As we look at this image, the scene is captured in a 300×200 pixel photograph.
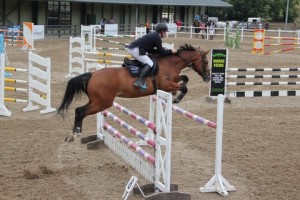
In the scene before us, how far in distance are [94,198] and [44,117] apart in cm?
569

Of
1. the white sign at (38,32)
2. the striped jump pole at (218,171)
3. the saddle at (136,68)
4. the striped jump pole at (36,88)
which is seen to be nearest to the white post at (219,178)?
the striped jump pole at (218,171)

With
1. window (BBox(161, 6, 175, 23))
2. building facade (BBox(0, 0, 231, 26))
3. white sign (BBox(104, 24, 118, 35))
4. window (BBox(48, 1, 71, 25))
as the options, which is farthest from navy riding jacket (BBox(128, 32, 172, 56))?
window (BBox(161, 6, 175, 23))

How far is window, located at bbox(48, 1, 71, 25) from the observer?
130ft

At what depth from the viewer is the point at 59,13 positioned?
132 ft

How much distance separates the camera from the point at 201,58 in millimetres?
9375

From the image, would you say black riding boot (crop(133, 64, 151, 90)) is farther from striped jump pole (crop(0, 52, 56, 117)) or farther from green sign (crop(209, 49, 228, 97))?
green sign (crop(209, 49, 228, 97))

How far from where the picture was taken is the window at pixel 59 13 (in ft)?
130

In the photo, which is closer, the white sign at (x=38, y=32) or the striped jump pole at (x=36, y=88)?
the striped jump pole at (x=36, y=88)

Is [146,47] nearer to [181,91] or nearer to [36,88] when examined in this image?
[181,91]

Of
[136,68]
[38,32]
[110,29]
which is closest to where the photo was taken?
[136,68]

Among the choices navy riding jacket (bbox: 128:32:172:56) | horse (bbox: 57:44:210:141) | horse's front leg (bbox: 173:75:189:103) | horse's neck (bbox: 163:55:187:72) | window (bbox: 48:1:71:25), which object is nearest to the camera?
horse (bbox: 57:44:210:141)

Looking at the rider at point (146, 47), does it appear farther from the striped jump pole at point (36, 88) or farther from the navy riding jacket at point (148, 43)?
the striped jump pole at point (36, 88)

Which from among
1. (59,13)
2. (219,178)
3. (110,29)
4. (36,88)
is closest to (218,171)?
(219,178)

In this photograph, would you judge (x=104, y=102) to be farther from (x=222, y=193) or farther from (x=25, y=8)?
(x=25, y=8)
